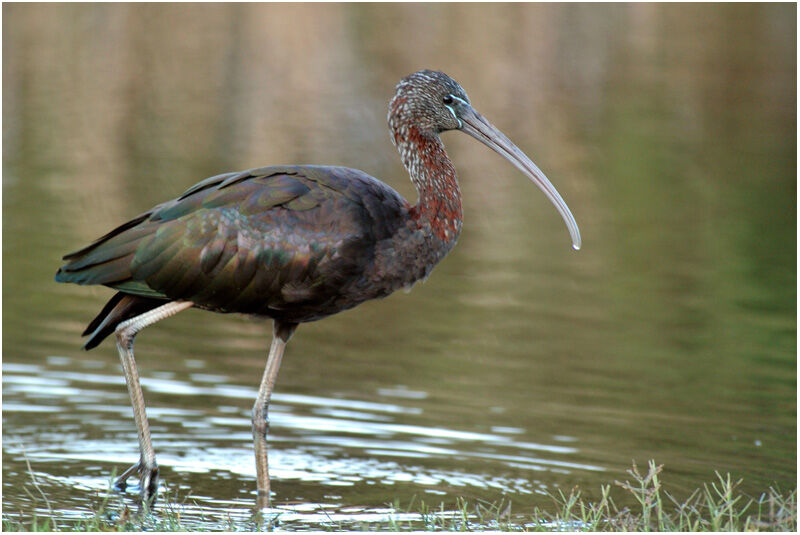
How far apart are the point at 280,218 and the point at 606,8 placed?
125 ft

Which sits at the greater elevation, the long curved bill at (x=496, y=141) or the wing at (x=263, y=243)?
the long curved bill at (x=496, y=141)

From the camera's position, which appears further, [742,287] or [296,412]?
[742,287]

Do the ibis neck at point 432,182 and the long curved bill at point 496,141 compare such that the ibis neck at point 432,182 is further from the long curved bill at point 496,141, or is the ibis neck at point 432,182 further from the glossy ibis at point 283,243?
the long curved bill at point 496,141

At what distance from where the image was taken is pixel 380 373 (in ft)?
36.4

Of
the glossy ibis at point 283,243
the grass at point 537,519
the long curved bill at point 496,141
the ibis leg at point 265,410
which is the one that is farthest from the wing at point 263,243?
the grass at point 537,519

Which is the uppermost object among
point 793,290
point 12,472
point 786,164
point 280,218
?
point 786,164

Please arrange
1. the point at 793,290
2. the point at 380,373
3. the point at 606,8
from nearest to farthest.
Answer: the point at 380,373 → the point at 793,290 → the point at 606,8

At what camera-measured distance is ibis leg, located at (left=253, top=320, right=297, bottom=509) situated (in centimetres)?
799

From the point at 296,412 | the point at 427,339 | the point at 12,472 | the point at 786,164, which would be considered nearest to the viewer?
the point at 12,472

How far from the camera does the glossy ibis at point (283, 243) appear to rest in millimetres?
7406

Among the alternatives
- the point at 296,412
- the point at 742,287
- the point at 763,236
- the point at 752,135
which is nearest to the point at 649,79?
the point at 752,135

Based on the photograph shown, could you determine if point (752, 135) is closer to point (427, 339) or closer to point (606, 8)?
point (427, 339)

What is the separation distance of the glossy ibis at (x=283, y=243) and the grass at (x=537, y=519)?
60 cm

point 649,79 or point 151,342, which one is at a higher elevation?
point 649,79
